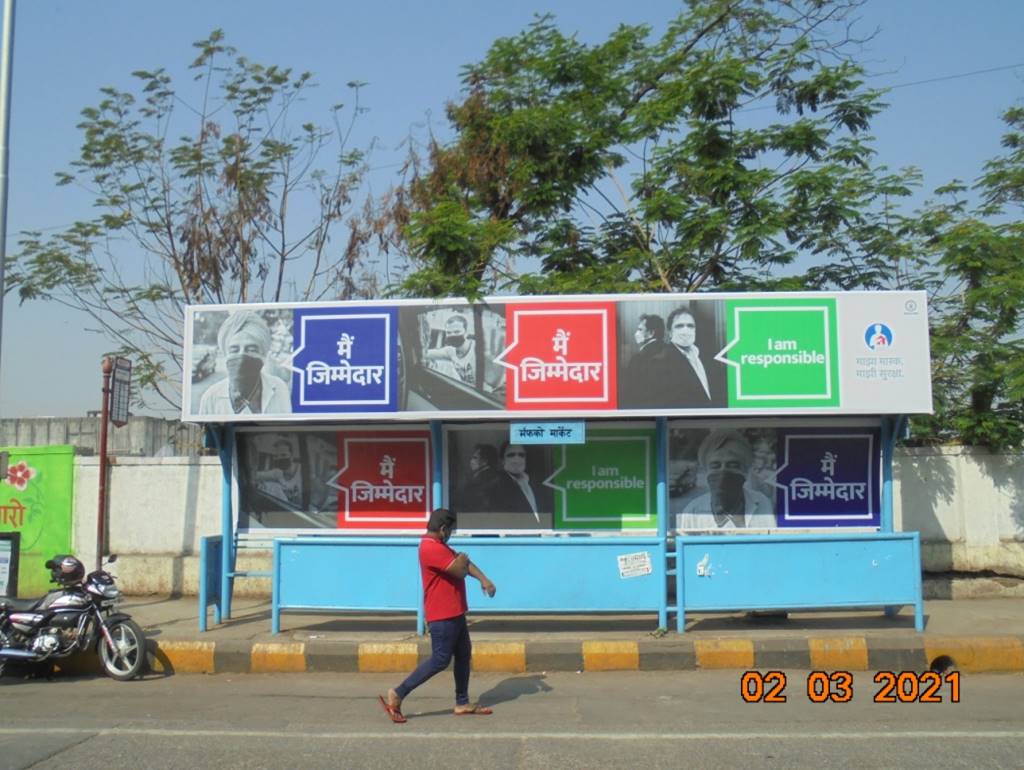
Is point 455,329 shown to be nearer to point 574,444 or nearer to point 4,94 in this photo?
point 574,444

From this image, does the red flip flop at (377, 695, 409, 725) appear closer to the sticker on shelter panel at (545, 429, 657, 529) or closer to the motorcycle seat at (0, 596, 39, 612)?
the sticker on shelter panel at (545, 429, 657, 529)

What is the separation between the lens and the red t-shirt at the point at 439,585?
7.04 metres

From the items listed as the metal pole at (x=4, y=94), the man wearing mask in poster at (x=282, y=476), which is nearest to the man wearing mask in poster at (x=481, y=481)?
the man wearing mask in poster at (x=282, y=476)

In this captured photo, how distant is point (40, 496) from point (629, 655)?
802 centimetres

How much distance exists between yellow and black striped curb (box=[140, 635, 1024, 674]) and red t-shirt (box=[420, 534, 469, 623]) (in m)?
2.11

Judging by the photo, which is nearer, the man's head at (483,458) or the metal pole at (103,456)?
the man's head at (483,458)

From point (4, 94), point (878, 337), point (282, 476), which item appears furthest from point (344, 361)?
point (878, 337)

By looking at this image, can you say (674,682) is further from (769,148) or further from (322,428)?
(769,148)

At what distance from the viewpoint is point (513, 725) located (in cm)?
701

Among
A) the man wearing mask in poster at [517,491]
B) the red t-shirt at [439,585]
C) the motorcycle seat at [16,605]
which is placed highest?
the man wearing mask in poster at [517,491]

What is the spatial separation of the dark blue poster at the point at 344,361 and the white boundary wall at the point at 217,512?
10.4 ft

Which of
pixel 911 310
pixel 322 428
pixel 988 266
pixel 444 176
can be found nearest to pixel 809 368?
pixel 911 310

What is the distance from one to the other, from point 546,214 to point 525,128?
1.36 meters

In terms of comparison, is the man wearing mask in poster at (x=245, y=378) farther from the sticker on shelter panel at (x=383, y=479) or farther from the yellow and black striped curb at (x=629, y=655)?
the yellow and black striped curb at (x=629, y=655)
